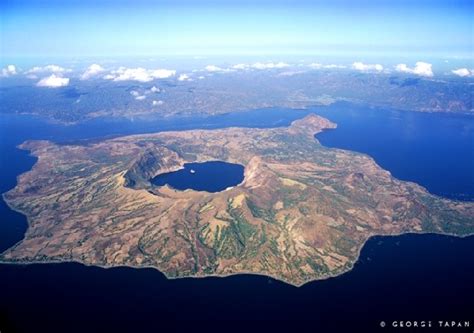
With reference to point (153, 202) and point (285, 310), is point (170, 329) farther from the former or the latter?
A: point (153, 202)

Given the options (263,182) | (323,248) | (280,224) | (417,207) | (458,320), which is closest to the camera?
(458,320)

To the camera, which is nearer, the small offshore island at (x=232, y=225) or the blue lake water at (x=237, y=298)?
the blue lake water at (x=237, y=298)

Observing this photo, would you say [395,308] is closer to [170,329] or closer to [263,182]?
[170,329]

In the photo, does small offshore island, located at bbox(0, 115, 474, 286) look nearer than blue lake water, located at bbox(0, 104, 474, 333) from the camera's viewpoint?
No

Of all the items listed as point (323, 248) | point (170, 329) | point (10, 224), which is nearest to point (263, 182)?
point (323, 248)

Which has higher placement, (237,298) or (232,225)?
(232,225)

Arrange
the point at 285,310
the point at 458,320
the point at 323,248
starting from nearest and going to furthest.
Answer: the point at 458,320, the point at 285,310, the point at 323,248

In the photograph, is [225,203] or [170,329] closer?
[170,329]

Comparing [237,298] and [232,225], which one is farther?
[232,225]

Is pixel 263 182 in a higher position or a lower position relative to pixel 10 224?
higher

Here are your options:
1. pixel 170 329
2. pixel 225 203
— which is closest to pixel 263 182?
pixel 225 203
